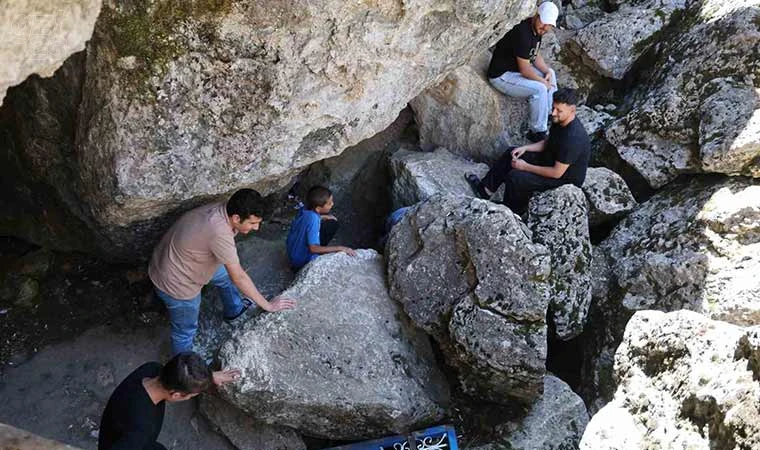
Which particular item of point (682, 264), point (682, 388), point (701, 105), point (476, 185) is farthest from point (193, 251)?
point (701, 105)

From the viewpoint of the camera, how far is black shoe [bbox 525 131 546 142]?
25.7ft

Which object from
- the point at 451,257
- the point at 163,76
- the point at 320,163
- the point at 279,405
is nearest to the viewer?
the point at 163,76

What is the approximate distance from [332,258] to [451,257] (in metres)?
1.00

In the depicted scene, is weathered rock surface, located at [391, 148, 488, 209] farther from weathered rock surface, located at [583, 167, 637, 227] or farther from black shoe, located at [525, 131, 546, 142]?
weathered rock surface, located at [583, 167, 637, 227]

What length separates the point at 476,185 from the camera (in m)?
7.46

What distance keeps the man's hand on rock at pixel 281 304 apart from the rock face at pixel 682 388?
262cm

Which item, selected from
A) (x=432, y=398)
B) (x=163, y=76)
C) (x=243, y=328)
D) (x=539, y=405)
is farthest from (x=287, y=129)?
(x=539, y=405)

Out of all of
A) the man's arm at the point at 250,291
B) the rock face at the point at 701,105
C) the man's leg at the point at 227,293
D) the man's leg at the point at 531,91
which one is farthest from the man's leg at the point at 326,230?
the rock face at the point at 701,105

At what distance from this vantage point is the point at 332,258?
6.22 metres

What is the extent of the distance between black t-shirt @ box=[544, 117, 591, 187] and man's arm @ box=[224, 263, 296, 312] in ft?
9.19

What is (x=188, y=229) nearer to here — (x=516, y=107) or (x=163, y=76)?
(x=163, y=76)

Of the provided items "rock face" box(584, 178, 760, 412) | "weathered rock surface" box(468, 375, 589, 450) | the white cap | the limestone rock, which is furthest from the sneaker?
the limestone rock

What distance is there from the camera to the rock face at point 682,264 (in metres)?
6.24

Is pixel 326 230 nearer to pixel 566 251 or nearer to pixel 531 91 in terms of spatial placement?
pixel 566 251
